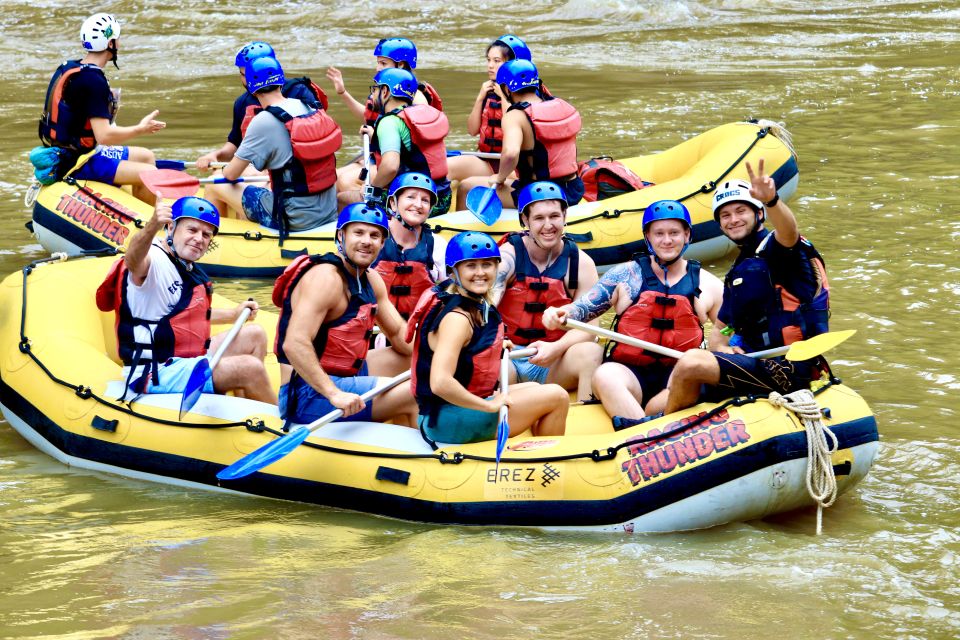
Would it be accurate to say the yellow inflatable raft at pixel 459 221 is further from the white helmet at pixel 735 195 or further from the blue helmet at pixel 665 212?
the white helmet at pixel 735 195

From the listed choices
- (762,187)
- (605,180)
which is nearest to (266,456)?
(762,187)

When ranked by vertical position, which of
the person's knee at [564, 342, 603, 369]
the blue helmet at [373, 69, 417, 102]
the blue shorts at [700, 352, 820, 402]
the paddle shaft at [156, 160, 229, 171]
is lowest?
the person's knee at [564, 342, 603, 369]

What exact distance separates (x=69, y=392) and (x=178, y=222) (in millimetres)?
859

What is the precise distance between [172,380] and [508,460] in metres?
1.47

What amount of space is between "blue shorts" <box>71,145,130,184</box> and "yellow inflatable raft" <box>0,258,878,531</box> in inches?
124

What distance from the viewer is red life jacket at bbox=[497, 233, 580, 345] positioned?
5.77 meters

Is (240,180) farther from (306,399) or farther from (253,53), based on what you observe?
(306,399)

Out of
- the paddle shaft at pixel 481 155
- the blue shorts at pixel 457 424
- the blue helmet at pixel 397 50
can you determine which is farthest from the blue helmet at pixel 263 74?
the blue shorts at pixel 457 424

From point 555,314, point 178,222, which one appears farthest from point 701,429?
point 178,222

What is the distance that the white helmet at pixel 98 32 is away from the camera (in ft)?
25.8

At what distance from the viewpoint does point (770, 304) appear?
16.6ft

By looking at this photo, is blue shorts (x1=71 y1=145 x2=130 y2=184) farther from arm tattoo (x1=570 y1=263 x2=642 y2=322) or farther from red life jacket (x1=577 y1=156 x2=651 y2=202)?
arm tattoo (x1=570 y1=263 x2=642 y2=322)

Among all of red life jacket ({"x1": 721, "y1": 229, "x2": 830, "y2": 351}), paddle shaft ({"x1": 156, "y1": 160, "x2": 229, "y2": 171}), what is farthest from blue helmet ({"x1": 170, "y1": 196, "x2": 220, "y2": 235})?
paddle shaft ({"x1": 156, "y1": 160, "x2": 229, "y2": 171})

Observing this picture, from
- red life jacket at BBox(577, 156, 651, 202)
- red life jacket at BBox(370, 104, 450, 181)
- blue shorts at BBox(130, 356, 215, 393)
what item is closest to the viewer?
blue shorts at BBox(130, 356, 215, 393)
